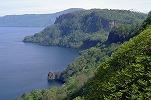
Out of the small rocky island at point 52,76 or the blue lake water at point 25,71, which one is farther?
the small rocky island at point 52,76

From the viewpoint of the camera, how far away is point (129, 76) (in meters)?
21.0

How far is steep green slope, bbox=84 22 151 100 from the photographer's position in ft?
66.5

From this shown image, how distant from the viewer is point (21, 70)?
132625 millimetres

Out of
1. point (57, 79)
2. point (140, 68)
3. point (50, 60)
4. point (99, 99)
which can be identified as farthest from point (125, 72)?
point (50, 60)

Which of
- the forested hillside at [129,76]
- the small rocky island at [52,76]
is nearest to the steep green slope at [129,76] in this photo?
the forested hillside at [129,76]

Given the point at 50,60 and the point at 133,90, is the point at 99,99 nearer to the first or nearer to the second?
the point at 133,90

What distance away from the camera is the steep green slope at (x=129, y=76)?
20266 millimetres

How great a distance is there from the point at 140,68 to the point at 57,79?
95.6m

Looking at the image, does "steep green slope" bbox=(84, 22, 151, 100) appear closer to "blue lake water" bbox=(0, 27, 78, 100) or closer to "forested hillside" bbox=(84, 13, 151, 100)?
"forested hillside" bbox=(84, 13, 151, 100)

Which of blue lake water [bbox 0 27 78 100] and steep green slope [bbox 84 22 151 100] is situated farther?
blue lake water [bbox 0 27 78 100]

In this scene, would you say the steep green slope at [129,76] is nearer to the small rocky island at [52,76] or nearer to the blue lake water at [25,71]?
the blue lake water at [25,71]

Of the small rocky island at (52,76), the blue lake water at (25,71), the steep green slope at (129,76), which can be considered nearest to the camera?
the steep green slope at (129,76)

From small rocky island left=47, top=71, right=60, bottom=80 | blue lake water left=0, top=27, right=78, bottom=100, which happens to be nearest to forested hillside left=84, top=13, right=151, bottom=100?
blue lake water left=0, top=27, right=78, bottom=100

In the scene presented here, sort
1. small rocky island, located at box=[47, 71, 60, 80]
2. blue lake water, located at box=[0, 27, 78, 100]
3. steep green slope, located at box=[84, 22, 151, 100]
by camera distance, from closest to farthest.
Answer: steep green slope, located at box=[84, 22, 151, 100] → blue lake water, located at box=[0, 27, 78, 100] → small rocky island, located at box=[47, 71, 60, 80]
